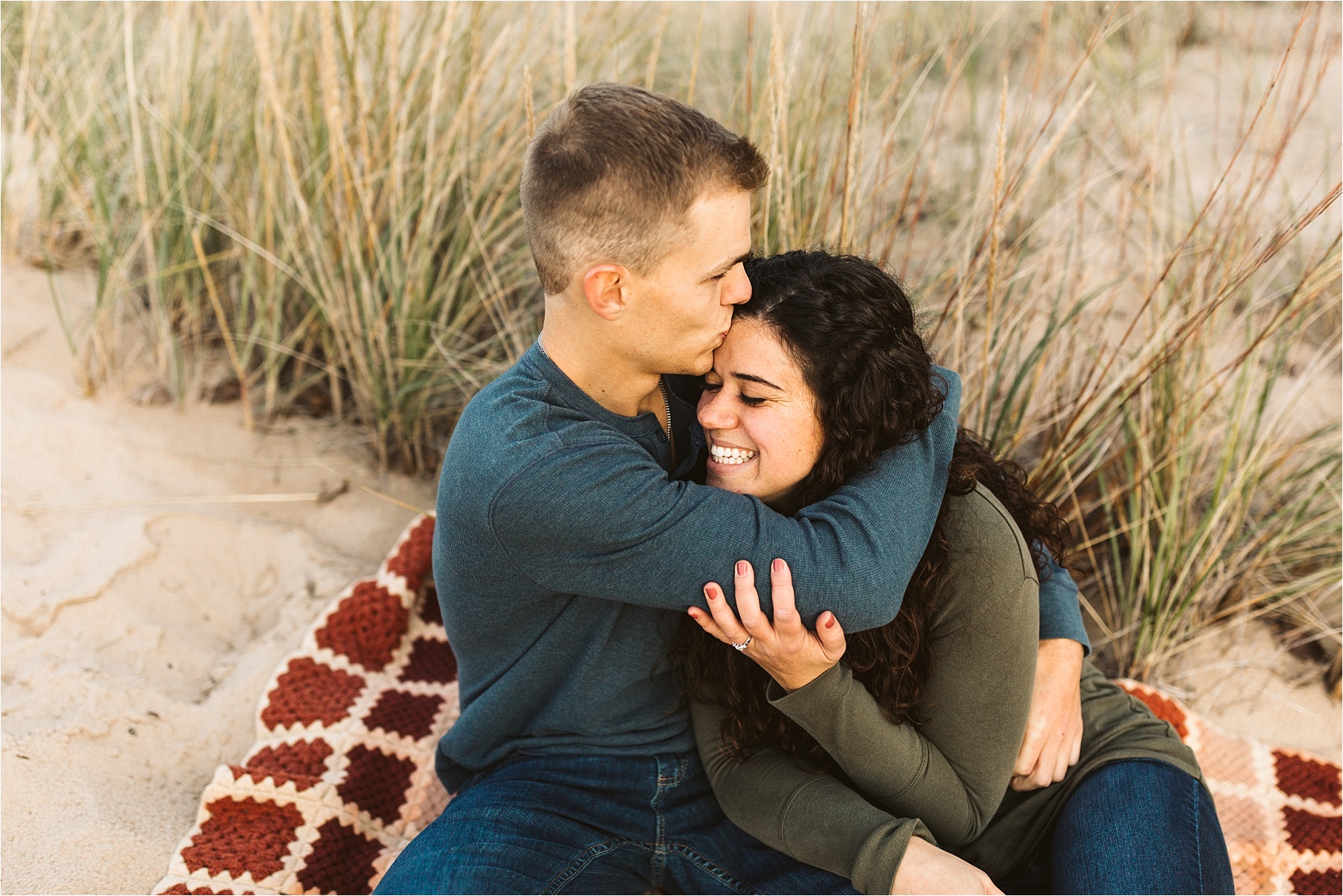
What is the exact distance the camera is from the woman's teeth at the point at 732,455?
6.57ft

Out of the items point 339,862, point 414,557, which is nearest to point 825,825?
point 339,862

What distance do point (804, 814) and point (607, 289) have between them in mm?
1096

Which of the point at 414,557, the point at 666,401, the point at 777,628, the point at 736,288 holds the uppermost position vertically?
the point at 736,288

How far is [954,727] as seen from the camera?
1956mm

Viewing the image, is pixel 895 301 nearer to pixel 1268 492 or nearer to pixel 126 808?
pixel 1268 492

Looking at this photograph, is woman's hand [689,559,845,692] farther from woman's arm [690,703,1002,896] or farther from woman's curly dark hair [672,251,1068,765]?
woman's arm [690,703,1002,896]

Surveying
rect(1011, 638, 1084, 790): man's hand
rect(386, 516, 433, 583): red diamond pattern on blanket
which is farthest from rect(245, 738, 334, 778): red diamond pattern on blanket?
rect(1011, 638, 1084, 790): man's hand

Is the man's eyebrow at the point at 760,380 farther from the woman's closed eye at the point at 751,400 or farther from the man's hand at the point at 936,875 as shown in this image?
the man's hand at the point at 936,875

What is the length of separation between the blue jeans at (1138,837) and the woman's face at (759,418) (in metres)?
0.90

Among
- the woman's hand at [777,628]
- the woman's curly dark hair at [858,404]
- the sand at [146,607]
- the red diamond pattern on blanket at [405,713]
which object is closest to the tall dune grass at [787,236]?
the sand at [146,607]

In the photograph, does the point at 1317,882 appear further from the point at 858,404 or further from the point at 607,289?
the point at 607,289

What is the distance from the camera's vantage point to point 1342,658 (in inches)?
117

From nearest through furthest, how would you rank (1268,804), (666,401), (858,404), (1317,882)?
(858,404) < (666,401) < (1317,882) < (1268,804)

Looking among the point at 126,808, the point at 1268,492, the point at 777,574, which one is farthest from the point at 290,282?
the point at 1268,492
